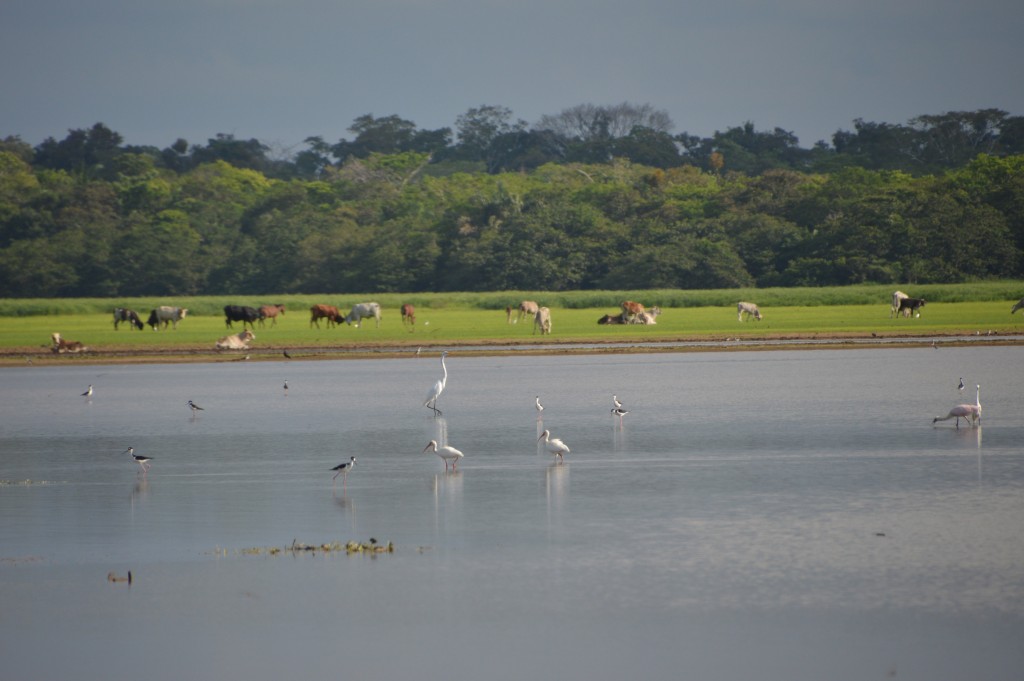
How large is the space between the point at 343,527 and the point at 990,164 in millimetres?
74844

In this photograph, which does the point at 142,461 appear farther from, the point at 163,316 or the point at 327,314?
the point at 163,316

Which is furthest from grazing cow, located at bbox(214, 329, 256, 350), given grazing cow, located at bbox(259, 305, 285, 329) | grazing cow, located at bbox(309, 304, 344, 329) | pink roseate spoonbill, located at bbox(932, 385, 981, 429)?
pink roseate spoonbill, located at bbox(932, 385, 981, 429)

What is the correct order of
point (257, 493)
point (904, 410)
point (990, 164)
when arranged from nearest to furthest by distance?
point (257, 493) → point (904, 410) → point (990, 164)

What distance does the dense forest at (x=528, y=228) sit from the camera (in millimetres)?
70125

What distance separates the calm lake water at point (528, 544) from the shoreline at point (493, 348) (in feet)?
47.5

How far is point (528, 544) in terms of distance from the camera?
10.9 meters

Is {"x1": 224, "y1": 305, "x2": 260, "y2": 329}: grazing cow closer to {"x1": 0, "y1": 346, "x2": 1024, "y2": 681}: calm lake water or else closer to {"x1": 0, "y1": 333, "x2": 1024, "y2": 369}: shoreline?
{"x1": 0, "y1": 333, "x2": 1024, "y2": 369}: shoreline

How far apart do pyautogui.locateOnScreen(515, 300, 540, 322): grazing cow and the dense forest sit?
20307 mm

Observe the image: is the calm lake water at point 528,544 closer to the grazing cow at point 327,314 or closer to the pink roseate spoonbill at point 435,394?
the pink roseate spoonbill at point 435,394

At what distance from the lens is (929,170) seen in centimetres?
10819

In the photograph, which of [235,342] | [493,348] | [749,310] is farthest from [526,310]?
[235,342]

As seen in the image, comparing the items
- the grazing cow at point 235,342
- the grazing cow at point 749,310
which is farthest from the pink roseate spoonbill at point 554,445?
the grazing cow at point 749,310

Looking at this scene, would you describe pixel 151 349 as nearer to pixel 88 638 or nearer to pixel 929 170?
pixel 88 638

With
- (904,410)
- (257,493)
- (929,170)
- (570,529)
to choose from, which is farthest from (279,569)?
(929,170)
